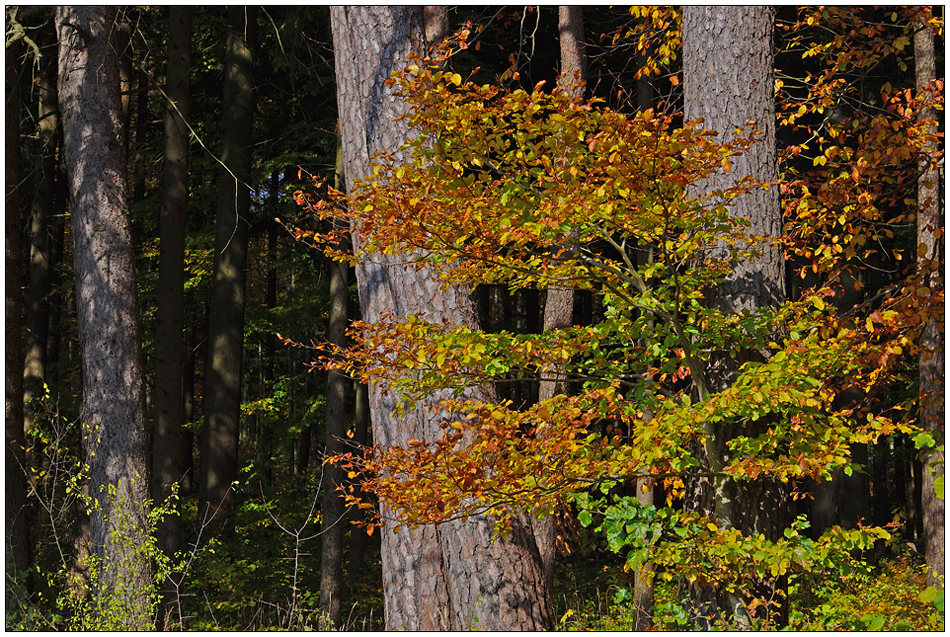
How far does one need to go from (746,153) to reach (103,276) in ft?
21.1

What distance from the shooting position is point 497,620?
435cm

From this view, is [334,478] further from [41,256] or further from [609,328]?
[609,328]

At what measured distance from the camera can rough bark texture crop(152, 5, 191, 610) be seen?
1002 cm

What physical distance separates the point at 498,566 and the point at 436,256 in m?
1.95

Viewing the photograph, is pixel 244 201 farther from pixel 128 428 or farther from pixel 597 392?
pixel 597 392

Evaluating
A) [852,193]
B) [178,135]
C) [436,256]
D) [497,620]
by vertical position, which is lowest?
[497,620]

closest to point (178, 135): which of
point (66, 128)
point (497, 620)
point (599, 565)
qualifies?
point (66, 128)

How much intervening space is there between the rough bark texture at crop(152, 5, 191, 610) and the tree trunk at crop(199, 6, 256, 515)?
1.06 m

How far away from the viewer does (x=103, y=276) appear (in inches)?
300

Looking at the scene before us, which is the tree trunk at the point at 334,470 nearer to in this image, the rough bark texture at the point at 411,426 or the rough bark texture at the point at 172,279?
the rough bark texture at the point at 172,279

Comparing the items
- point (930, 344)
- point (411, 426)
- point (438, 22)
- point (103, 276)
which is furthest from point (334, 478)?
point (930, 344)

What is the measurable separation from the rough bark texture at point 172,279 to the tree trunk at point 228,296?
1.06m

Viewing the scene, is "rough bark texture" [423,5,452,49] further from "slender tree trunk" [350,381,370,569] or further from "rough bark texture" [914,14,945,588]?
"slender tree trunk" [350,381,370,569]

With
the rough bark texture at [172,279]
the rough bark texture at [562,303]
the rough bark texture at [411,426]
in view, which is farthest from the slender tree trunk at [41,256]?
the rough bark texture at [411,426]
